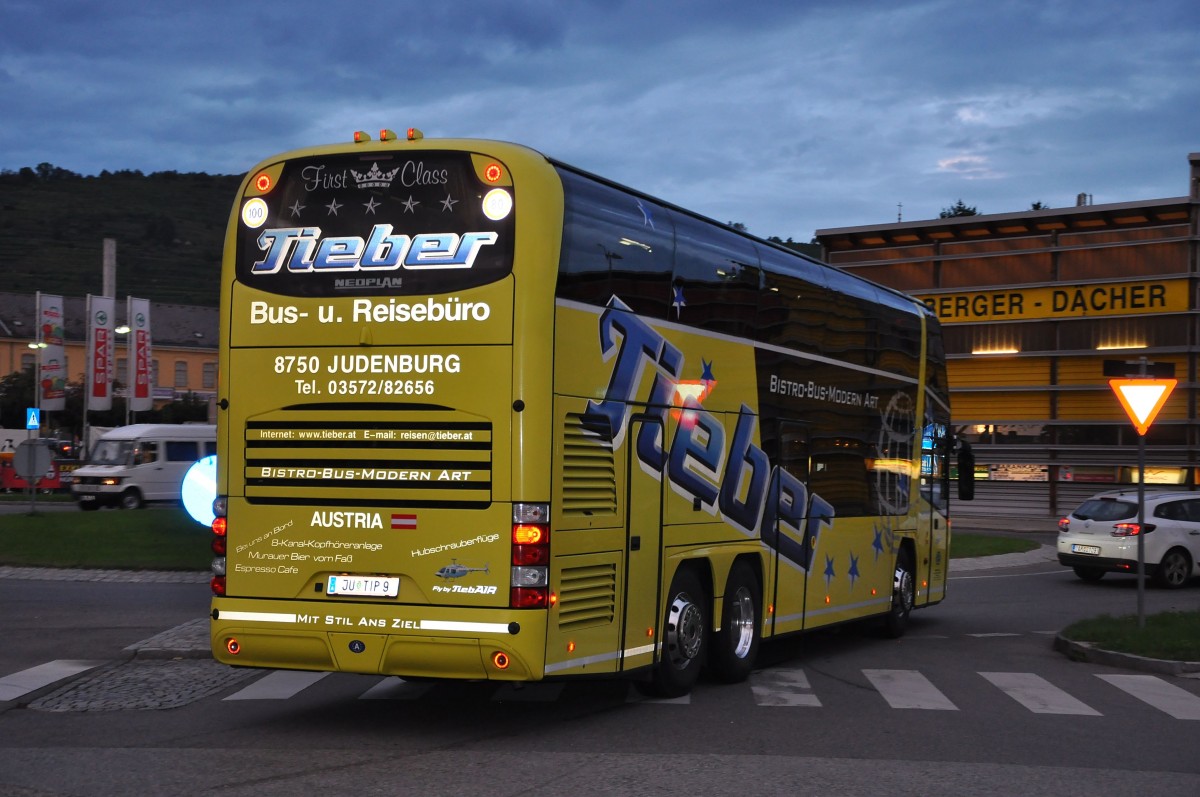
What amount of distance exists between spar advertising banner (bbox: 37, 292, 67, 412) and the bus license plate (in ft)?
135

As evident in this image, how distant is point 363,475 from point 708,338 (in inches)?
133

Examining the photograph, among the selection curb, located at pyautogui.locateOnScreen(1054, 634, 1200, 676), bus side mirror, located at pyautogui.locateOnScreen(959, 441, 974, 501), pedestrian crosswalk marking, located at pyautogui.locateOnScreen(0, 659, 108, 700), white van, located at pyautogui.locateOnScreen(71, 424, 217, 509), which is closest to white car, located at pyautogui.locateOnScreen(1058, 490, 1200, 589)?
bus side mirror, located at pyautogui.locateOnScreen(959, 441, 974, 501)

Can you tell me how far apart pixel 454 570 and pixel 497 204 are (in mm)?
2275

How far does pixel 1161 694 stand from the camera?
39.5 ft

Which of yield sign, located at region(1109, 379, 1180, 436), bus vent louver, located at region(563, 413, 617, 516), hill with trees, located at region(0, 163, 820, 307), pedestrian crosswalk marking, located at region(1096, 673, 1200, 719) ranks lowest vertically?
pedestrian crosswalk marking, located at region(1096, 673, 1200, 719)

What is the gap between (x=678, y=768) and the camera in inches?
326

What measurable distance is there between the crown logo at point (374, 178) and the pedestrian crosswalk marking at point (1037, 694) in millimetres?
6036

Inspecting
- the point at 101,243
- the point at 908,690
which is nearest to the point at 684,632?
the point at 908,690

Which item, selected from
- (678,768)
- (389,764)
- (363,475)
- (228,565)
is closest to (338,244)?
(363,475)

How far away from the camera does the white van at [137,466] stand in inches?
1538

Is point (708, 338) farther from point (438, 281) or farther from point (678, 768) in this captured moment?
point (678, 768)

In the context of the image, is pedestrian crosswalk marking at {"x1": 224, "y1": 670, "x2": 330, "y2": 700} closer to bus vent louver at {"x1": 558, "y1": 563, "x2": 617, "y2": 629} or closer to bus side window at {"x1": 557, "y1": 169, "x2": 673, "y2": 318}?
bus vent louver at {"x1": 558, "y1": 563, "x2": 617, "y2": 629}

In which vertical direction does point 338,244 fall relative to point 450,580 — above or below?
above

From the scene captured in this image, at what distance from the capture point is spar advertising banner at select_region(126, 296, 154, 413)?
4894 cm
